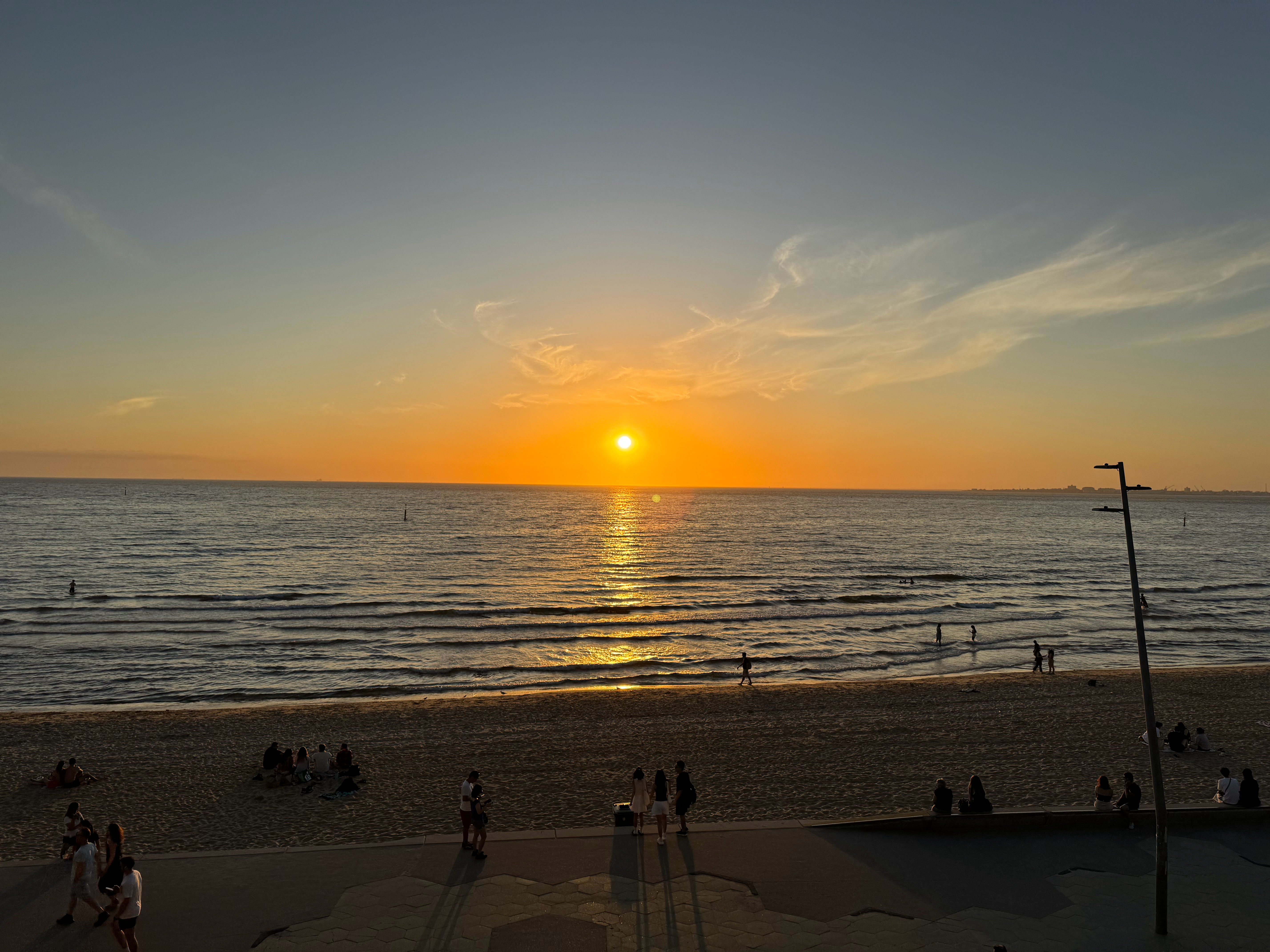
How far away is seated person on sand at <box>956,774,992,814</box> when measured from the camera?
15.1 m

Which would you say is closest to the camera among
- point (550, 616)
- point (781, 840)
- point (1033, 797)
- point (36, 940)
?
point (36, 940)

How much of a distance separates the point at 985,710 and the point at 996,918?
669 inches

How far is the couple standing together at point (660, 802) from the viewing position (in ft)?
46.6

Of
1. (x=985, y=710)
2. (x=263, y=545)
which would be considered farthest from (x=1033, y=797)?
(x=263, y=545)

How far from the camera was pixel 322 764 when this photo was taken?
63.8 feet

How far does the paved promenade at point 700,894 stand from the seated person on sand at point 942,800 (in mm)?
572

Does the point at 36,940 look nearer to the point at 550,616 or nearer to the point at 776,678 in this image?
the point at 776,678

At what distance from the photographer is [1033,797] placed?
1798 centimetres

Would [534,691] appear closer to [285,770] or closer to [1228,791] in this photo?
[285,770]

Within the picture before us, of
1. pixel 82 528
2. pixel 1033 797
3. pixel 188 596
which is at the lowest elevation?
pixel 1033 797

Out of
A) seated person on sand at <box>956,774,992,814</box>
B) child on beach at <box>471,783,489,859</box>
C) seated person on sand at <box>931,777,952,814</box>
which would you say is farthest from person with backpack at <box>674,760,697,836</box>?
seated person on sand at <box>956,774,992,814</box>

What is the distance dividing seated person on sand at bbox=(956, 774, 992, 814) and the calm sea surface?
61.7 ft

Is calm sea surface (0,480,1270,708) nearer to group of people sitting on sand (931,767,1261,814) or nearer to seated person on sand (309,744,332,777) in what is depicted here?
seated person on sand (309,744,332,777)

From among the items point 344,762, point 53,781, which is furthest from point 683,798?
point 53,781
